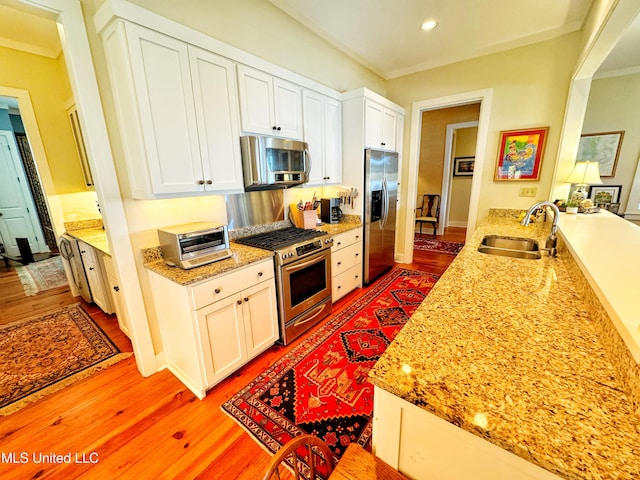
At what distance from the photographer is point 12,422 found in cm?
165

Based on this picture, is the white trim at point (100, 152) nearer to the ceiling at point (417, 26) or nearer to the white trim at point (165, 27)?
the white trim at point (165, 27)

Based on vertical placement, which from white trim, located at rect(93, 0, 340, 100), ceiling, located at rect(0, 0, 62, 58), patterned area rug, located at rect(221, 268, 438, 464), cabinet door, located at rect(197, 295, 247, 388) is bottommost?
patterned area rug, located at rect(221, 268, 438, 464)

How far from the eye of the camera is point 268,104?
7.06 feet

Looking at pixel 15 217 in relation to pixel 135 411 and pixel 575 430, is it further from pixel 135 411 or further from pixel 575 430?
pixel 575 430

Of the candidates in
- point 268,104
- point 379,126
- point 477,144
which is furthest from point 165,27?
point 477,144

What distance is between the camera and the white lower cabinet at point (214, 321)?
1.64 meters

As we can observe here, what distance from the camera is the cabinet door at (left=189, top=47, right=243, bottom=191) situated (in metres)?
1.74

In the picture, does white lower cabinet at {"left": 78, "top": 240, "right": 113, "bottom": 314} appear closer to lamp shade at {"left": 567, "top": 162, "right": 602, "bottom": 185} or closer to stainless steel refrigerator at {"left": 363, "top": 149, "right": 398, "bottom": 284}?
stainless steel refrigerator at {"left": 363, "top": 149, "right": 398, "bottom": 284}

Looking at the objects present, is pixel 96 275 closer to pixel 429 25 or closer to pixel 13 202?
pixel 429 25

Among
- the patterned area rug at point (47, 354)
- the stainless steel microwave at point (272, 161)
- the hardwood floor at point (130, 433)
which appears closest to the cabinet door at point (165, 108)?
the stainless steel microwave at point (272, 161)

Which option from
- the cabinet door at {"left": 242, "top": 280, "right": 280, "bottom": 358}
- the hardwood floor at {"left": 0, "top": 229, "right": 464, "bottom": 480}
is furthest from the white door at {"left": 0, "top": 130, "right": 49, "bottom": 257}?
the cabinet door at {"left": 242, "top": 280, "right": 280, "bottom": 358}

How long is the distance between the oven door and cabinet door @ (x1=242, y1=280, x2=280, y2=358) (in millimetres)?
95

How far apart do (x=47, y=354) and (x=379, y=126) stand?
159 inches

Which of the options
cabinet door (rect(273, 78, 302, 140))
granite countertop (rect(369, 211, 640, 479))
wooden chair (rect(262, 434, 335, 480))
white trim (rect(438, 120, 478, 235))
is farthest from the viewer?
white trim (rect(438, 120, 478, 235))
